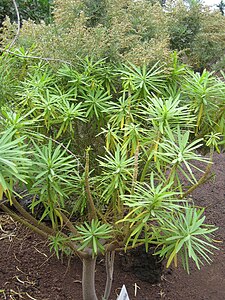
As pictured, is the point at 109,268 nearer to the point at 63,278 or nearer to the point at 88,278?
the point at 88,278

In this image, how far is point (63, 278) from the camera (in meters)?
2.52

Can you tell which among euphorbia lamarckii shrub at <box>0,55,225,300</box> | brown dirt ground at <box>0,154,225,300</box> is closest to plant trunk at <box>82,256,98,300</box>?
euphorbia lamarckii shrub at <box>0,55,225,300</box>

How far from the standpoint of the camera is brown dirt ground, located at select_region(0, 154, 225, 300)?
7.94 feet

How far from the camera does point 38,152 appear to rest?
1.58m

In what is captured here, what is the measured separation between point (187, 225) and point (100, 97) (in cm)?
66

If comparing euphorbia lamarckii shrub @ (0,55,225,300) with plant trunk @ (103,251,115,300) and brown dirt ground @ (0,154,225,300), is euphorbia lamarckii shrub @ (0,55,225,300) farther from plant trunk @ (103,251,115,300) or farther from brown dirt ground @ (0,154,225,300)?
brown dirt ground @ (0,154,225,300)

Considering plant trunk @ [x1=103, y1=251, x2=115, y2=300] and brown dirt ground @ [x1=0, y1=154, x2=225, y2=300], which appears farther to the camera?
brown dirt ground @ [x1=0, y1=154, x2=225, y2=300]

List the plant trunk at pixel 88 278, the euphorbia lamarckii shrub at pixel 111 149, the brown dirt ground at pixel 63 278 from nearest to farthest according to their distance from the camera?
the euphorbia lamarckii shrub at pixel 111 149
the plant trunk at pixel 88 278
the brown dirt ground at pixel 63 278

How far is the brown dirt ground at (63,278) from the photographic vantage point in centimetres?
242

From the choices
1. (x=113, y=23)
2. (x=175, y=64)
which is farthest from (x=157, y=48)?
(x=113, y=23)

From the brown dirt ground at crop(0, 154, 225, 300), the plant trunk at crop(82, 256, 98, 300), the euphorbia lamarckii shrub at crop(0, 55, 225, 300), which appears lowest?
the brown dirt ground at crop(0, 154, 225, 300)

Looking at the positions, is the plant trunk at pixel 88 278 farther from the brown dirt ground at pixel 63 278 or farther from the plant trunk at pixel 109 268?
the brown dirt ground at pixel 63 278

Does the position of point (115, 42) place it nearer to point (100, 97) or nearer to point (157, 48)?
point (157, 48)

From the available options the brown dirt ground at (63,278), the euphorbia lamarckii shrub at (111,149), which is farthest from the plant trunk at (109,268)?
the brown dirt ground at (63,278)
